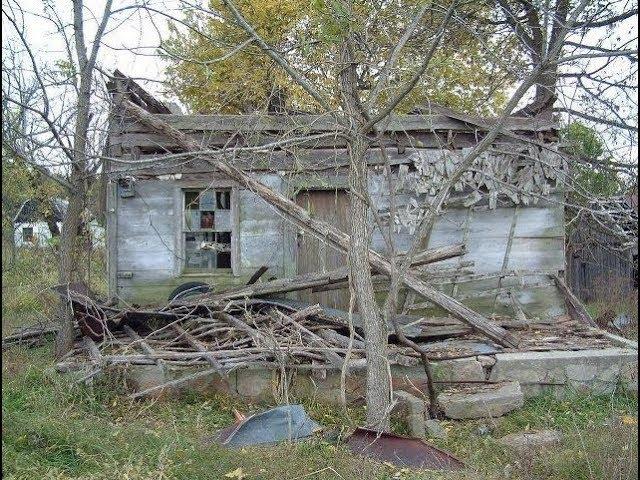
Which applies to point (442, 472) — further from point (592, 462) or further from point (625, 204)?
point (625, 204)

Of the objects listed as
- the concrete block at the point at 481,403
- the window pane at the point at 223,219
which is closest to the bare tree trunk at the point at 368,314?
the concrete block at the point at 481,403

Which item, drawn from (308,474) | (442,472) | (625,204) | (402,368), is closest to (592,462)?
(442,472)

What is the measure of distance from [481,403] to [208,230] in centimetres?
564

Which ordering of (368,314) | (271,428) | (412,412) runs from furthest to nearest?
1. (412,412)
2. (271,428)
3. (368,314)

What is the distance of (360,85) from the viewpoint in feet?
23.5

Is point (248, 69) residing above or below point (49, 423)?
above

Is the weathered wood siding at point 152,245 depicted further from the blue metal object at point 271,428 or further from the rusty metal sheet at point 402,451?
the rusty metal sheet at point 402,451

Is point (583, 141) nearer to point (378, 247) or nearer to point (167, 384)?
point (378, 247)

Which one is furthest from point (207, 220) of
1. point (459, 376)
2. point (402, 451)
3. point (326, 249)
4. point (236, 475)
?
point (236, 475)

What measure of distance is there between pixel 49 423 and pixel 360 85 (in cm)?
449

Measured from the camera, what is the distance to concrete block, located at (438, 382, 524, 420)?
698cm

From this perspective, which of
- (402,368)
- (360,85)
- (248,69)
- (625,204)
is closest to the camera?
(360,85)

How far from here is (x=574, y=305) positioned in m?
10.4

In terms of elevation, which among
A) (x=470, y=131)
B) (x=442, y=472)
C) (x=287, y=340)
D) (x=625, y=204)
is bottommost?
(x=442, y=472)
